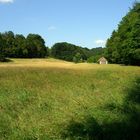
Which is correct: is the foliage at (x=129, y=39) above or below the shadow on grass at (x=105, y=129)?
above

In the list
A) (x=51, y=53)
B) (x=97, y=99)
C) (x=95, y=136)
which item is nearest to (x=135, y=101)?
(x=97, y=99)

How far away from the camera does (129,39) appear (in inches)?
2648


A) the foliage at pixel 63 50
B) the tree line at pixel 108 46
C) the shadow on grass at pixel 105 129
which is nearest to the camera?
the shadow on grass at pixel 105 129

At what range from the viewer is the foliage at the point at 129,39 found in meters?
66.2

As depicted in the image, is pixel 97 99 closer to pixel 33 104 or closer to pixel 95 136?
pixel 33 104

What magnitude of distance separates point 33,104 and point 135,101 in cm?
466

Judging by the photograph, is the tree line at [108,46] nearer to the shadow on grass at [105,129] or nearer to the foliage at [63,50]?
the foliage at [63,50]

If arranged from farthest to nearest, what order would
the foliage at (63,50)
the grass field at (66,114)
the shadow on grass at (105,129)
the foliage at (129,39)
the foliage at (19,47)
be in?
the foliage at (63,50), the foliage at (19,47), the foliage at (129,39), the grass field at (66,114), the shadow on grass at (105,129)

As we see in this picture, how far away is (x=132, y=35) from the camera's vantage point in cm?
6694

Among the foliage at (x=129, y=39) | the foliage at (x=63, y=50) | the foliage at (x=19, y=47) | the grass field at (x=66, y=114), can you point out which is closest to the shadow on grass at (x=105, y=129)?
the grass field at (x=66, y=114)

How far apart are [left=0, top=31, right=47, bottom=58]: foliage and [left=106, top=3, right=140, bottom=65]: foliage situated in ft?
164

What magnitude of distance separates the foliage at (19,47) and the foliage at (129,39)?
49897mm

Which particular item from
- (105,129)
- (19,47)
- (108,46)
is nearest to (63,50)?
(19,47)

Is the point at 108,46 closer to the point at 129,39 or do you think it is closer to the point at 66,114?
the point at 129,39
